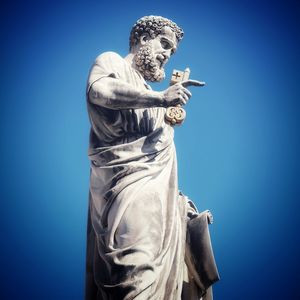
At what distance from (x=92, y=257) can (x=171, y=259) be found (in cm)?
98

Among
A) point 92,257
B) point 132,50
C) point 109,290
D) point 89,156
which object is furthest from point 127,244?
point 132,50

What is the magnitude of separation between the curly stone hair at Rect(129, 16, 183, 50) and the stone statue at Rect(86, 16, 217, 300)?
621 mm

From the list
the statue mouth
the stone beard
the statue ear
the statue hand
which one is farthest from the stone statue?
the statue ear

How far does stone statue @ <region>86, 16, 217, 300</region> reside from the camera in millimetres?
5543

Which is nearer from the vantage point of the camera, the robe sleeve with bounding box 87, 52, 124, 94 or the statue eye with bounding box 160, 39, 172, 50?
the robe sleeve with bounding box 87, 52, 124, 94

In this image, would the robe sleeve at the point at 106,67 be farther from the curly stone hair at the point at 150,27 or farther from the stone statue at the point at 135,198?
the curly stone hair at the point at 150,27

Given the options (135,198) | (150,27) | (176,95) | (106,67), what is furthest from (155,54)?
Answer: (135,198)

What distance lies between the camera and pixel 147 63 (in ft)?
23.3

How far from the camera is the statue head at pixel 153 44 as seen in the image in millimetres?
7117

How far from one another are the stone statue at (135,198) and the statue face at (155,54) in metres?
0.23

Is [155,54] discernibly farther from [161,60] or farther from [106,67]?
[106,67]

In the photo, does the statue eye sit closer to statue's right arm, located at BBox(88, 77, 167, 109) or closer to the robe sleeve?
the robe sleeve

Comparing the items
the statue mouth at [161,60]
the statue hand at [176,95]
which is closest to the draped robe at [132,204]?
the statue mouth at [161,60]

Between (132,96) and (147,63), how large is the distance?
3.88 ft
